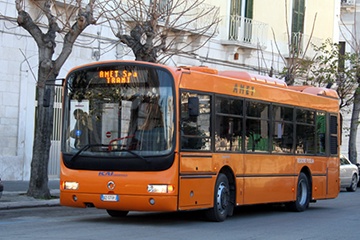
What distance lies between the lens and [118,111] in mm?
A: 14547

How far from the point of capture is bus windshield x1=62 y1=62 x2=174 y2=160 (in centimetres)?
1426

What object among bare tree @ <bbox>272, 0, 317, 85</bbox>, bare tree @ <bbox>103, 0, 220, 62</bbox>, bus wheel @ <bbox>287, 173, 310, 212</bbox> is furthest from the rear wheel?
bus wheel @ <bbox>287, 173, 310, 212</bbox>

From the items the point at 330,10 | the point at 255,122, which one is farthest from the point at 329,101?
the point at 330,10

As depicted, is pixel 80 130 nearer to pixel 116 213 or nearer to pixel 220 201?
pixel 116 213

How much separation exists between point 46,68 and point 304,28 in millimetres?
22156

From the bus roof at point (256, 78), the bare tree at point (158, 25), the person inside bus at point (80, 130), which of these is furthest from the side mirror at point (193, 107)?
the bare tree at point (158, 25)

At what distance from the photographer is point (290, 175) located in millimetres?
18703

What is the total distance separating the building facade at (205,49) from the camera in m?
24.7

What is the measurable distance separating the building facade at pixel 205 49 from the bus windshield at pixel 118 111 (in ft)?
31.7

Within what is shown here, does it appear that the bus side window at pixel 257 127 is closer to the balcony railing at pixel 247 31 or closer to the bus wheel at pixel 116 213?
the bus wheel at pixel 116 213

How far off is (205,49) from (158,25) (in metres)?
7.23

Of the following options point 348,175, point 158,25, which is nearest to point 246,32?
point 348,175

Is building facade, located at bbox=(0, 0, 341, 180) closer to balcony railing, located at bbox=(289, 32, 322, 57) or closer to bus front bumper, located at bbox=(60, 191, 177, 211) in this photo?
balcony railing, located at bbox=(289, 32, 322, 57)

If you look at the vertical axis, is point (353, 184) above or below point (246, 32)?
below
